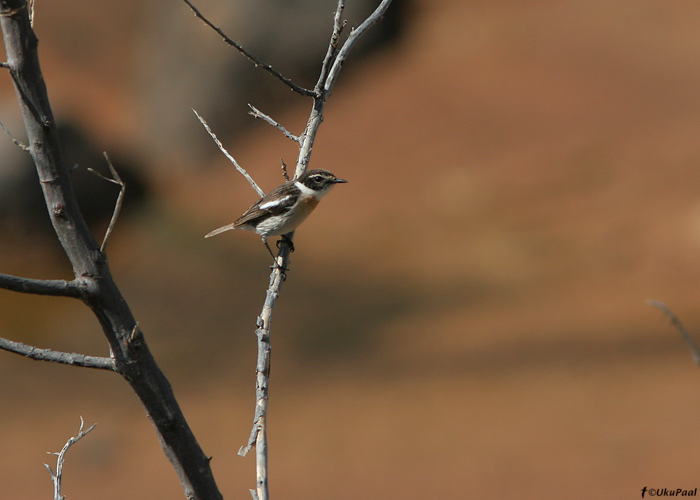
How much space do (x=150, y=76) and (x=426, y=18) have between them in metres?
9.96

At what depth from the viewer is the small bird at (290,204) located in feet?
25.3

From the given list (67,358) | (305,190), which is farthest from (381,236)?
(67,358)

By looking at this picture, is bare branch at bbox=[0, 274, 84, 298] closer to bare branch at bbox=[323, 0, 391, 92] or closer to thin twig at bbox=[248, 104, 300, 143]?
thin twig at bbox=[248, 104, 300, 143]

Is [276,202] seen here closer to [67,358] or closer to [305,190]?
[305,190]

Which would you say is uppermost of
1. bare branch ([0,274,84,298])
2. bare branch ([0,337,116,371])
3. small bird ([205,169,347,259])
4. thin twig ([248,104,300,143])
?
small bird ([205,169,347,259])

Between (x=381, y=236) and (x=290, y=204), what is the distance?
12.5 m

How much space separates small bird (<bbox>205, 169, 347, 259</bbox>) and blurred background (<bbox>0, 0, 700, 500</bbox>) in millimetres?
6479

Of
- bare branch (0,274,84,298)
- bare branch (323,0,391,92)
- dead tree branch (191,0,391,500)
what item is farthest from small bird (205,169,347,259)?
bare branch (0,274,84,298)

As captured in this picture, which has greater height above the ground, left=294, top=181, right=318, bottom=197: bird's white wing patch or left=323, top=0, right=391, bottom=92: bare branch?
left=294, top=181, right=318, bottom=197: bird's white wing patch

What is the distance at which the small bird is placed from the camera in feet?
25.3

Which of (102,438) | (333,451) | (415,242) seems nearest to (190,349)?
(102,438)

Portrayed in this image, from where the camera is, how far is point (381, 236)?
796 inches

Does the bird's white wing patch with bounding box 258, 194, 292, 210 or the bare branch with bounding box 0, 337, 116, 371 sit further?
the bird's white wing patch with bounding box 258, 194, 292, 210

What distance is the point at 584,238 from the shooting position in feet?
60.1
